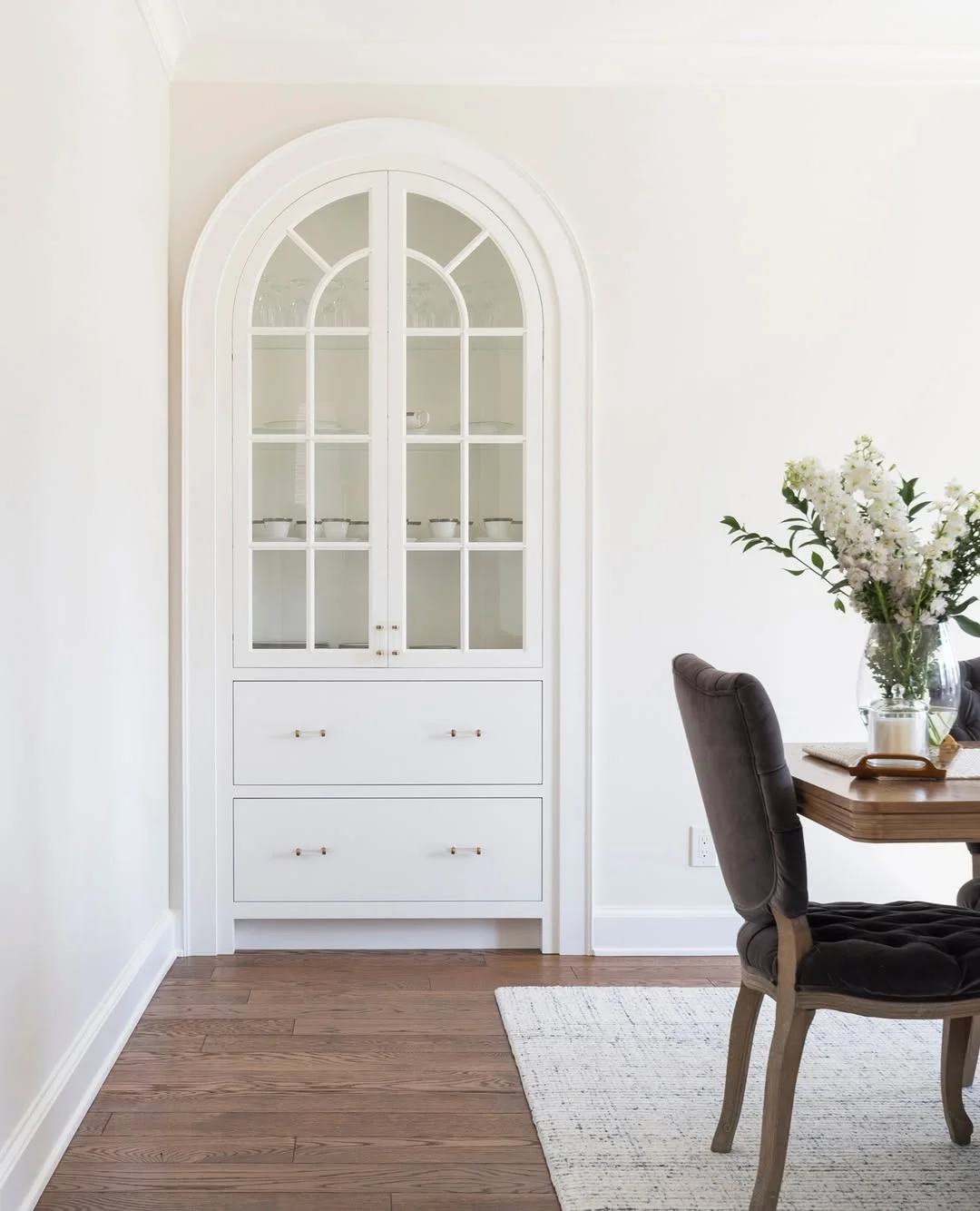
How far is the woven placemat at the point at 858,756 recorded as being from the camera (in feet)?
6.11

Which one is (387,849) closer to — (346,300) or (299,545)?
(299,545)

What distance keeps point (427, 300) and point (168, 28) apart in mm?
998

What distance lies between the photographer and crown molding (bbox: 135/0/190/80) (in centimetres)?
278

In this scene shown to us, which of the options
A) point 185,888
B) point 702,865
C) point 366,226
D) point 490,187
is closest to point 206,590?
point 185,888

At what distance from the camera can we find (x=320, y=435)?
124 inches

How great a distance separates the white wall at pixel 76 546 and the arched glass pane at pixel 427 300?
0.71 metres

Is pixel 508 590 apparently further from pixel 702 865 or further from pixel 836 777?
pixel 836 777

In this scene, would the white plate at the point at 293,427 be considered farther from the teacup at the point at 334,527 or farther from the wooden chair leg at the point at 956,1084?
Answer: the wooden chair leg at the point at 956,1084

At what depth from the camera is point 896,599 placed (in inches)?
74.5

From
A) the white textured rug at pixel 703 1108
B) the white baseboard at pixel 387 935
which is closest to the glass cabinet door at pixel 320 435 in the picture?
the white baseboard at pixel 387 935

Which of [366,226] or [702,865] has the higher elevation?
[366,226]

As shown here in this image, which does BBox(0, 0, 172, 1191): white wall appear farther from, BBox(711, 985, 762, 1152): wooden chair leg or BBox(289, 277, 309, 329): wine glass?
BBox(711, 985, 762, 1152): wooden chair leg

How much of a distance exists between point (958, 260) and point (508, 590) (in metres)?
1.67

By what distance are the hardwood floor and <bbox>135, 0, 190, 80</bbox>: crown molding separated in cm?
253
